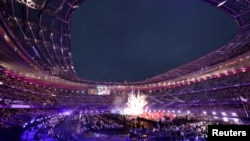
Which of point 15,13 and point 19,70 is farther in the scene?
point 19,70

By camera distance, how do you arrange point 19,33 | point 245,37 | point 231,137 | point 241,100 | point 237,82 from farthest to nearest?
1. point 237,82
2. point 245,37
3. point 241,100
4. point 19,33
5. point 231,137

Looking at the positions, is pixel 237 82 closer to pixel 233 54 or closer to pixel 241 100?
pixel 233 54

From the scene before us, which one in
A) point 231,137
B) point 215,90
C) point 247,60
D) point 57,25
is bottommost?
point 231,137

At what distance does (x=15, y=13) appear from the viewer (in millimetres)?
23219

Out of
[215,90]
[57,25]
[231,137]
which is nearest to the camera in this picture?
[231,137]

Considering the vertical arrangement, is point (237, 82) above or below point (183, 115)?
above

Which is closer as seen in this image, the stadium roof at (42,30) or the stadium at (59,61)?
the stadium roof at (42,30)

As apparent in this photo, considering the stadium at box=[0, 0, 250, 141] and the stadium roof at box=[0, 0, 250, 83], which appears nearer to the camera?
the stadium roof at box=[0, 0, 250, 83]

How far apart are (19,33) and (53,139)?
42.8 ft

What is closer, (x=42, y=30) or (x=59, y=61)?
(x=42, y=30)

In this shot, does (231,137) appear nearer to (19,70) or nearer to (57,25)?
(57,25)

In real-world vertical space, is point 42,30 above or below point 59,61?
above

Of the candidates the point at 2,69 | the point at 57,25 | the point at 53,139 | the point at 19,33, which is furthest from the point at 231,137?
the point at 2,69

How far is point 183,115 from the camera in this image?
49.9 metres
